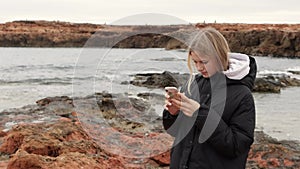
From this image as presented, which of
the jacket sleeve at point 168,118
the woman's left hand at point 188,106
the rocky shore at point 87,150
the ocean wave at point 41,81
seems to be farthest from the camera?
the ocean wave at point 41,81

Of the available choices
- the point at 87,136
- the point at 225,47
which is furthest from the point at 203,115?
the point at 87,136

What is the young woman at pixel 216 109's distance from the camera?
2402 mm

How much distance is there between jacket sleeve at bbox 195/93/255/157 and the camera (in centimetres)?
239

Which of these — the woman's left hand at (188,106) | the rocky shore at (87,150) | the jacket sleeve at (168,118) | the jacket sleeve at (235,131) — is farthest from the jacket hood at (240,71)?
the rocky shore at (87,150)

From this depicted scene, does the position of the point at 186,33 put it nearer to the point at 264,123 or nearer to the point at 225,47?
the point at 225,47

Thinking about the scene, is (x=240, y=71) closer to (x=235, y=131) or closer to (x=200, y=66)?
(x=200, y=66)

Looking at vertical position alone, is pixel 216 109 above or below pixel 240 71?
below

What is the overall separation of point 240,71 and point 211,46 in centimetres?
24

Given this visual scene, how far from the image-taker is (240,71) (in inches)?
98.7

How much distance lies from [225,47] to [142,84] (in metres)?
20.0

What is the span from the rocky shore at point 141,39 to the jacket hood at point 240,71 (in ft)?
1.46

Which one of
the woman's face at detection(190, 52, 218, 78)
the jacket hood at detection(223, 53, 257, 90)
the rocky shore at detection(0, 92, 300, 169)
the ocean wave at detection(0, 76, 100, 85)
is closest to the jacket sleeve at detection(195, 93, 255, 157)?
the jacket hood at detection(223, 53, 257, 90)

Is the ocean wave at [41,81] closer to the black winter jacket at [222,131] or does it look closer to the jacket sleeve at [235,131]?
the black winter jacket at [222,131]

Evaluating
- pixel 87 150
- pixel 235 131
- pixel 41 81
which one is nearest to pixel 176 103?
pixel 235 131
